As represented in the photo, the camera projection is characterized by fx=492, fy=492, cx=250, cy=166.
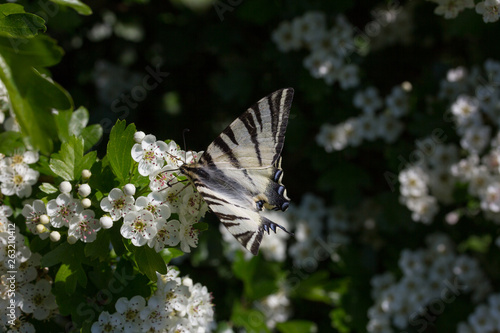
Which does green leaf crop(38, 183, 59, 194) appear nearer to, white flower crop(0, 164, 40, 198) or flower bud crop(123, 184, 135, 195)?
white flower crop(0, 164, 40, 198)

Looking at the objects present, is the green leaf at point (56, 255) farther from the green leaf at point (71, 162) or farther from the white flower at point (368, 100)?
the white flower at point (368, 100)

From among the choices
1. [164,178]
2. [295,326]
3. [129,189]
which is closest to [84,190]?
[129,189]

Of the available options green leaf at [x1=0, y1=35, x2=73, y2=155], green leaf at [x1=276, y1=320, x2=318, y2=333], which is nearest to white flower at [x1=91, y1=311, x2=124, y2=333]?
green leaf at [x1=0, y1=35, x2=73, y2=155]

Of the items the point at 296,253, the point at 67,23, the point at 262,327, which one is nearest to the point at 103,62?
the point at 67,23

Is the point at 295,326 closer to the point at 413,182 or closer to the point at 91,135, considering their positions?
the point at 413,182

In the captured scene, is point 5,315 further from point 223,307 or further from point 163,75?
point 163,75

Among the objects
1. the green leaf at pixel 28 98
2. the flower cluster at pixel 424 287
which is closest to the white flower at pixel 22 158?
the green leaf at pixel 28 98

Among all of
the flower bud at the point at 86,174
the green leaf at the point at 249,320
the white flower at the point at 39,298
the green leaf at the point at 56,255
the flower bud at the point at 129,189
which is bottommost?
the green leaf at the point at 249,320
